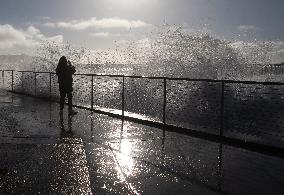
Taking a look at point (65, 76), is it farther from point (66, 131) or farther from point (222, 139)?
point (222, 139)

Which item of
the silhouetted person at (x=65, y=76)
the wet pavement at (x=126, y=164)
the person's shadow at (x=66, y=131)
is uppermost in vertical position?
the silhouetted person at (x=65, y=76)

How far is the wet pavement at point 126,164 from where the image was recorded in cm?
423

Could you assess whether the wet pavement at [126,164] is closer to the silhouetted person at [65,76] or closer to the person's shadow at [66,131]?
the person's shadow at [66,131]

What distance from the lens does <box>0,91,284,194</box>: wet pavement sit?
4234 mm

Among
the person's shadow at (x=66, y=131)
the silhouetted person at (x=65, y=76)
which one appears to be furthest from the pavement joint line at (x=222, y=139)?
the silhouetted person at (x=65, y=76)

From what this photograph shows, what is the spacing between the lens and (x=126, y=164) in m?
5.27

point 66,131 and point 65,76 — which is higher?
point 65,76

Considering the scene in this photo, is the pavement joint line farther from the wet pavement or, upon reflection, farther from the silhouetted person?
the silhouetted person

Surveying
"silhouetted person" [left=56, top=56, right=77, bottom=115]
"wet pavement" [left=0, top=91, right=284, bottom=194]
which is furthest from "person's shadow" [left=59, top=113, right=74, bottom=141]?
"silhouetted person" [left=56, top=56, right=77, bottom=115]

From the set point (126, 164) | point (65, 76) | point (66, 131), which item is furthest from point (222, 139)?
point (65, 76)

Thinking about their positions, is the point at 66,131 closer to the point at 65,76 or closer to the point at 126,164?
the point at 126,164

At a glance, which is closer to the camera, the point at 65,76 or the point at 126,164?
the point at 126,164

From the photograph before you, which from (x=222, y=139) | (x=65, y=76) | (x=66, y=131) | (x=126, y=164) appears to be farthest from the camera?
(x=65, y=76)

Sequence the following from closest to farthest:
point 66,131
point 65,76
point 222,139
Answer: point 222,139 → point 66,131 → point 65,76
